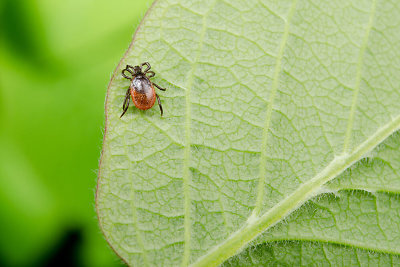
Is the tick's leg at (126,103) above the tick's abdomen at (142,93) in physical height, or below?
below

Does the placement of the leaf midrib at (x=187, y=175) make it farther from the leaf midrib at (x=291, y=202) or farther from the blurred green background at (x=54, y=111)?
the blurred green background at (x=54, y=111)

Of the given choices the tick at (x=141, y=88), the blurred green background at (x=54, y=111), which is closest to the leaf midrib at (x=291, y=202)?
the tick at (x=141, y=88)

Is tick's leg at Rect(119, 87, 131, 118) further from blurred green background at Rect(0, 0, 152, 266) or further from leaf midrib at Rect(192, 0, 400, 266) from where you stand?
blurred green background at Rect(0, 0, 152, 266)

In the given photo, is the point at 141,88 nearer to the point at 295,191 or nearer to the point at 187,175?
the point at 187,175

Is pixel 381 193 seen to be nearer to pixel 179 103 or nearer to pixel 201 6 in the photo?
pixel 179 103

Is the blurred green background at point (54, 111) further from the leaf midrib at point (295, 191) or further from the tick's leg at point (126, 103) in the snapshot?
the leaf midrib at point (295, 191)

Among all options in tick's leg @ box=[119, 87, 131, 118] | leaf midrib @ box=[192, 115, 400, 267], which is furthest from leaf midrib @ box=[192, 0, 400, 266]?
tick's leg @ box=[119, 87, 131, 118]

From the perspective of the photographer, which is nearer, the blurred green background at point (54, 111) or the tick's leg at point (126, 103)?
the tick's leg at point (126, 103)
